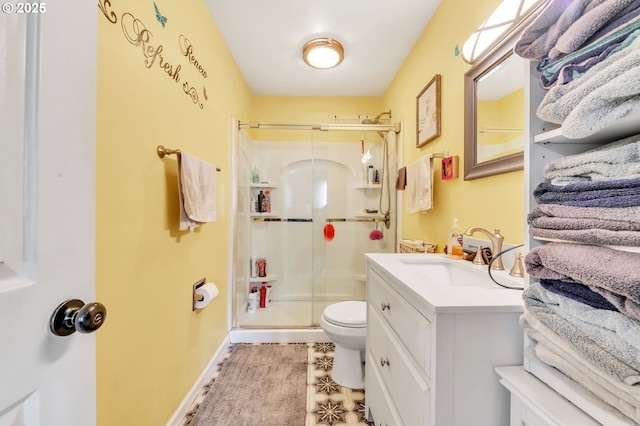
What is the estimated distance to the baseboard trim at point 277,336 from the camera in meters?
2.15

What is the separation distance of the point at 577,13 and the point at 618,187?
35 centimetres

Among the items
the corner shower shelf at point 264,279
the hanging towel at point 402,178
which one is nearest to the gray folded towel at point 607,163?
the hanging towel at point 402,178

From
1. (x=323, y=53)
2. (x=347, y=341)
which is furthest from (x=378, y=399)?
(x=323, y=53)

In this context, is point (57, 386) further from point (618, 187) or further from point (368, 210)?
point (368, 210)

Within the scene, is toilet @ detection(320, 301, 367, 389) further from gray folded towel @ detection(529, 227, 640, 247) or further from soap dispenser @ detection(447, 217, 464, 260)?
gray folded towel @ detection(529, 227, 640, 247)

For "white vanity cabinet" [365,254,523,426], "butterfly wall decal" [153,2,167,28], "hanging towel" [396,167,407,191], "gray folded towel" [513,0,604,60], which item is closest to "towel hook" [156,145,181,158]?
"butterfly wall decal" [153,2,167,28]

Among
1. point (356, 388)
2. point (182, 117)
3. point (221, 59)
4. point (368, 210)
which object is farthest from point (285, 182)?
point (356, 388)

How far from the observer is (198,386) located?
152 cm

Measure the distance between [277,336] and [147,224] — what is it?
156cm

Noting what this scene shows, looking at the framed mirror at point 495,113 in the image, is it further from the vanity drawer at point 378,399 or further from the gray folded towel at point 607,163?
the vanity drawer at point 378,399

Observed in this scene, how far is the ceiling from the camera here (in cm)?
161

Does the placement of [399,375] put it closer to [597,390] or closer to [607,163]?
[597,390]

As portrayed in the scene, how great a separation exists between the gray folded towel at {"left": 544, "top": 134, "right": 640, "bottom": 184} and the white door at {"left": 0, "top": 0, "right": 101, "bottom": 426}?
0.98m

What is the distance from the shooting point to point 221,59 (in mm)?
1896
